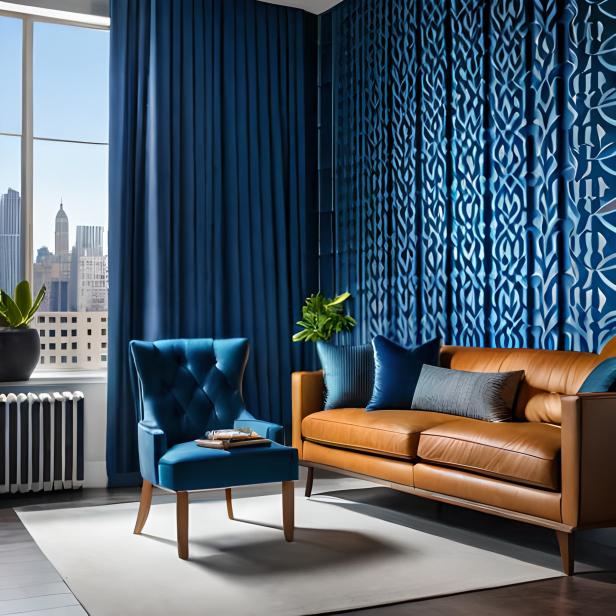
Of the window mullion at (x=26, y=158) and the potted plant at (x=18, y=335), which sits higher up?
the window mullion at (x=26, y=158)

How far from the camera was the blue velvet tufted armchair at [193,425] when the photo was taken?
3559 millimetres

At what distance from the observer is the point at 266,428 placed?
4070 millimetres

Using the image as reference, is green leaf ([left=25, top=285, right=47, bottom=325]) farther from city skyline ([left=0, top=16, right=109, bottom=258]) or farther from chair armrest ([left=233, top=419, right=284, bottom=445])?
chair armrest ([left=233, top=419, right=284, bottom=445])

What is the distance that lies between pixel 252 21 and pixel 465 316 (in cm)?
260

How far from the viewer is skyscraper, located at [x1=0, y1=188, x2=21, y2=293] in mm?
5371

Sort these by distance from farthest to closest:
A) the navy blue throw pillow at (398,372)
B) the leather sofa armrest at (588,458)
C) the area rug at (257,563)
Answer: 1. the navy blue throw pillow at (398,372)
2. the leather sofa armrest at (588,458)
3. the area rug at (257,563)

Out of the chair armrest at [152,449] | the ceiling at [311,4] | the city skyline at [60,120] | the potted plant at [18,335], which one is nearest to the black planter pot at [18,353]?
the potted plant at [18,335]

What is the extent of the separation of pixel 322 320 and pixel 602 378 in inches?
100

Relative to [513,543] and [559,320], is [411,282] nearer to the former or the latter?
[559,320]

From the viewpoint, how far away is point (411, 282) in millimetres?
5289

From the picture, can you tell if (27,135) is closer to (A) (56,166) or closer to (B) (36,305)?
(A) (56,166)

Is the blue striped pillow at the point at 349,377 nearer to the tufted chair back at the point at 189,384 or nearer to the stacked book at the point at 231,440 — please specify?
the tufted chair back at the point at 189,384

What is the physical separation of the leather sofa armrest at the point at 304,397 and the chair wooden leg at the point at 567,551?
189 centimetres

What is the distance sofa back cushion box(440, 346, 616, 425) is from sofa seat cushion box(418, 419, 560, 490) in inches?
6.3
